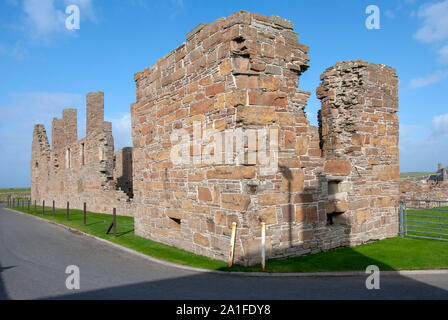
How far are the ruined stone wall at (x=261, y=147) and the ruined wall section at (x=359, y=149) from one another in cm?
3

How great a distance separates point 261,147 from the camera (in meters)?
7.63

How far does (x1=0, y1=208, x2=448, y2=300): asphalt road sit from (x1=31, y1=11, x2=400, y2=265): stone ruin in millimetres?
1231

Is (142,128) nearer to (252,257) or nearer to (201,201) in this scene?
(201,201)

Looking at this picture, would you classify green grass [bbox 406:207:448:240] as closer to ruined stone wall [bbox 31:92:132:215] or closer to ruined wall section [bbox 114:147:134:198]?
ruined stone wall [bbox 31:92:132:215]

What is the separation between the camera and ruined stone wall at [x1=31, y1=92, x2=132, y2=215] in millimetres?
21281

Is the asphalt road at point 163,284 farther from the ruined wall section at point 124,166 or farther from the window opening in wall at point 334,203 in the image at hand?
the ruined wall section at point 124,166

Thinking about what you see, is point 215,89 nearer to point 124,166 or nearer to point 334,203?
point 334,203

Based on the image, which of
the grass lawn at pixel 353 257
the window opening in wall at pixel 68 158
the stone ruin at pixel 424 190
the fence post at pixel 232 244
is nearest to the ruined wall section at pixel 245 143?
the fence post at pixel 232 244

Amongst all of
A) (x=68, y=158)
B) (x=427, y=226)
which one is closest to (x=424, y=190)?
(x=427, y=226)

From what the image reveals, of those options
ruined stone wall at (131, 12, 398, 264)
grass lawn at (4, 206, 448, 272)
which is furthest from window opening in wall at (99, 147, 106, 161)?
grass lawn at (4, 206, 448, 272)

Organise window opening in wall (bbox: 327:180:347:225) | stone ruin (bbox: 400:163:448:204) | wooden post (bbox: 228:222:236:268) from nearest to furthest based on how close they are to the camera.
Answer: wooden post (bbox: 228:222:236:268), window opening in wall (bbox: 327:180:347:225), stone ruin (bbox: 400:163:448:204)

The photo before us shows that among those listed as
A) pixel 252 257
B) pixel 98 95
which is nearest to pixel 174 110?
pixel 252 257

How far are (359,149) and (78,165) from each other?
20764 millimetres

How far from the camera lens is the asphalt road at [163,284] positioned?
571 centimetres
